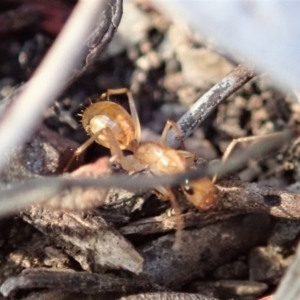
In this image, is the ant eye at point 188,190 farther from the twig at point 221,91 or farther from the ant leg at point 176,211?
the twig at point 221,91

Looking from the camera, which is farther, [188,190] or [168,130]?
[168,130]

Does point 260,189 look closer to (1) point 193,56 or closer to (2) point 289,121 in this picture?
(2) point 289,121

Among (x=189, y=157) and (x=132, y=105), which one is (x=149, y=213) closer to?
(x=189, y=157)

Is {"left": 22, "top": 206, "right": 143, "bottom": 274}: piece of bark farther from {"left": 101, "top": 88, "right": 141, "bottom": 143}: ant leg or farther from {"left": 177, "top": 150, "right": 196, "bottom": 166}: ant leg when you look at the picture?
{"left": 101, "top": 88, "right": 141, "bottom": 143}: ant leg

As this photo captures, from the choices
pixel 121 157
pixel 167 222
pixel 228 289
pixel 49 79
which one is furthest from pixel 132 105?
pixel 49 79

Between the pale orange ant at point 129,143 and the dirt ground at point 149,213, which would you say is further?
the pale orange ant at point 129,143

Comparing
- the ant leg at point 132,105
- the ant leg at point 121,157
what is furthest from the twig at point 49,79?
the ant leg at point 132,105
